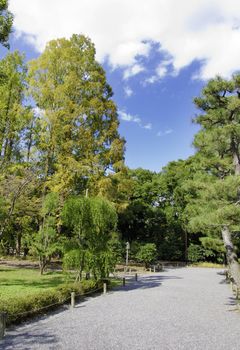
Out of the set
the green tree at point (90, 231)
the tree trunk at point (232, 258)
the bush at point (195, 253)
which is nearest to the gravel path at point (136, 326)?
the green tree at point (90, 231)

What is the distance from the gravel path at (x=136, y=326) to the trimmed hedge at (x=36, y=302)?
0.41m

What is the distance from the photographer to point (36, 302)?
9.59 metres

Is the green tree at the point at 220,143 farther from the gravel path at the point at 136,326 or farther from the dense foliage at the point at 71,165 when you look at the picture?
the gravel path at the point at 136,326

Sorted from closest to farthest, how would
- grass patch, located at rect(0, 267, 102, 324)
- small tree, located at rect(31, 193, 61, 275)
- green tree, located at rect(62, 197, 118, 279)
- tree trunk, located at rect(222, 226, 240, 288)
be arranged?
1. grass patch, located at rect(0, 267, 102, 324)
2. green tree, located at rect(62, 197, 118, 279)
3. tree trunk, located at rect(222, 226, 240, 288)
4. small tree, located at rect(31, 193, 61, 275)

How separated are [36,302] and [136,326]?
122 inches

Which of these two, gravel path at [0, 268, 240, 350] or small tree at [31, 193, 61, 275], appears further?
small tree at [31, 193, 61, 275]

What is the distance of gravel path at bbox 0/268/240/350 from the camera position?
7.04 m

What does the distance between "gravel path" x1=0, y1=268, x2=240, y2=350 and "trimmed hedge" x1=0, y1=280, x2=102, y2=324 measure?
41 centimetres

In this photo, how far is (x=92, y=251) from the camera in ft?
48.6

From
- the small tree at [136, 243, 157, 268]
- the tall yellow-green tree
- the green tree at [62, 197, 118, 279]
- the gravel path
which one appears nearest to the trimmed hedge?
the gravel path

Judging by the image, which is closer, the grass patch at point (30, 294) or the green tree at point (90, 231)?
the grass patch at point (30, 294)

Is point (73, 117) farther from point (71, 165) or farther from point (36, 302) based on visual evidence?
point (36, 302)

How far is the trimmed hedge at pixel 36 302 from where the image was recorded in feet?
27.5

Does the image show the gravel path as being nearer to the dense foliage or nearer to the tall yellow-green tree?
the dense foliage
